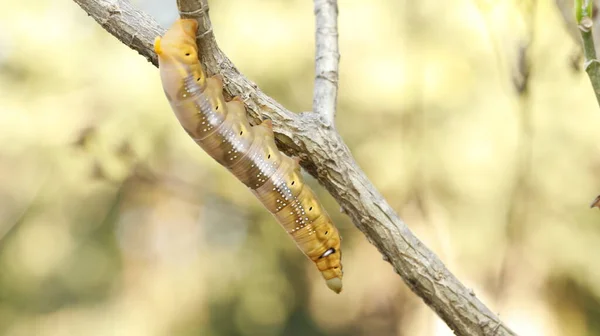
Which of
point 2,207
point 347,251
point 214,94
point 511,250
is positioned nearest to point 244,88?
point 214,94

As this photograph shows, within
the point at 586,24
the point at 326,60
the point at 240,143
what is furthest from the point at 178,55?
the point at 586,24

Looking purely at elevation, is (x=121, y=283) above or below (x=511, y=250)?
above

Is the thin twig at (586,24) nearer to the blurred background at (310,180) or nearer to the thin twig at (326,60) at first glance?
the thin twig at (326,60)

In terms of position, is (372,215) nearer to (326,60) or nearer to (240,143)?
(240,143)

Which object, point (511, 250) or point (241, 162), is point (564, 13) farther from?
point (241, 162)

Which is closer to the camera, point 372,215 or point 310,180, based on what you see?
point 372,215

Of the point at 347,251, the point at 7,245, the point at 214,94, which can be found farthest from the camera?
the point at 347,251
